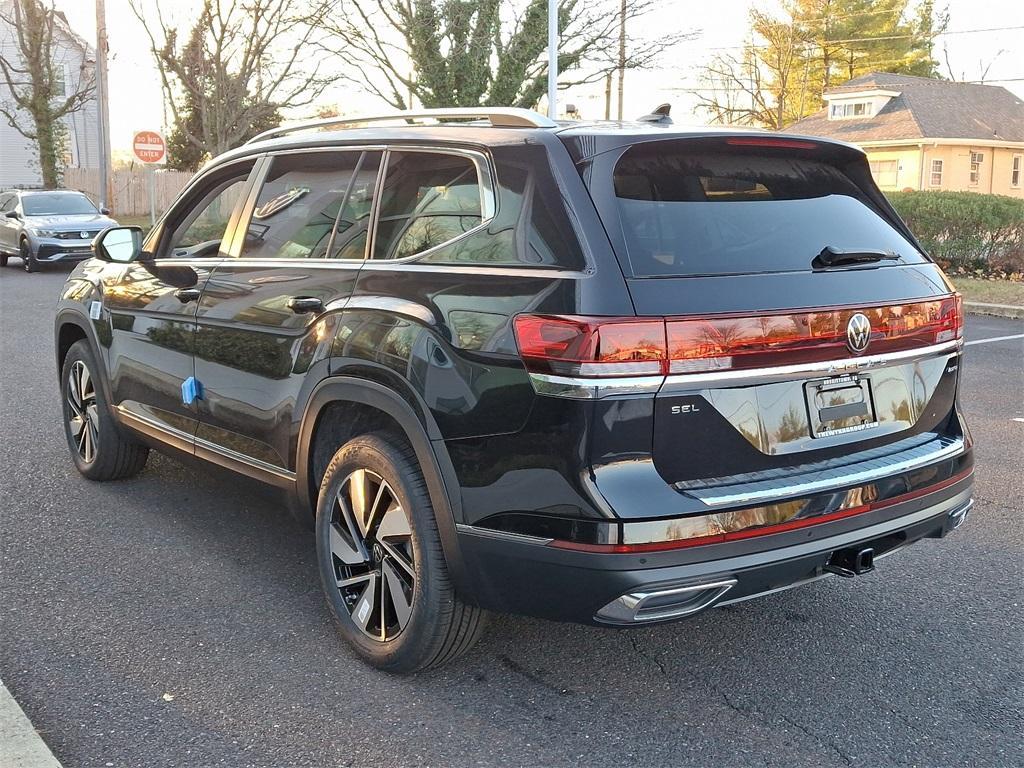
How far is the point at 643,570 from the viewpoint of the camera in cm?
271

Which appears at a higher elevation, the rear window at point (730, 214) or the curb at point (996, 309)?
the rear window at point (730, 214)

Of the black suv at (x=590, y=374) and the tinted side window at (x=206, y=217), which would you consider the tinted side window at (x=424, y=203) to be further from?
the tinted side window at (x=206, y=217)

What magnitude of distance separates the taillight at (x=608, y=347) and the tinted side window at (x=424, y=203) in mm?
633

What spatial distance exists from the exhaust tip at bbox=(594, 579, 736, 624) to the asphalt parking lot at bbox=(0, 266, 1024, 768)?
1.51 ft

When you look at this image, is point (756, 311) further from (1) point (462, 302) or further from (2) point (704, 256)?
(1) point (462, 302)

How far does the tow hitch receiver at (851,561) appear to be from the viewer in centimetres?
303

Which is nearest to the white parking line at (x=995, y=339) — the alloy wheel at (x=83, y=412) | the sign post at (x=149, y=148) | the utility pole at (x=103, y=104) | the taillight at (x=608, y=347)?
the alloy wheel at (x=83, y=412)

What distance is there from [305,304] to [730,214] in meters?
1.54

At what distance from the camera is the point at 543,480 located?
278 centimetres

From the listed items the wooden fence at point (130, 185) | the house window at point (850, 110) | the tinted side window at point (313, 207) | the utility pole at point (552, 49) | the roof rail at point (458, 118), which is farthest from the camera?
the house window at point (850, 110)

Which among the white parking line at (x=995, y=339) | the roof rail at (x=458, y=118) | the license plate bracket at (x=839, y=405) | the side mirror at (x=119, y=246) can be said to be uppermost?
the roof rail at (x=458, y=118)

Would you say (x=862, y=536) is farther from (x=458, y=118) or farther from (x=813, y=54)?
(x=813, y=54)

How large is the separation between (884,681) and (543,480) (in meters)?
1.50

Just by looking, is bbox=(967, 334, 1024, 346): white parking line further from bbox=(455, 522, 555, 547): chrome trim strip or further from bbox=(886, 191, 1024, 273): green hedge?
bbox=(455, 522, 555, 547): chrome trim strip
